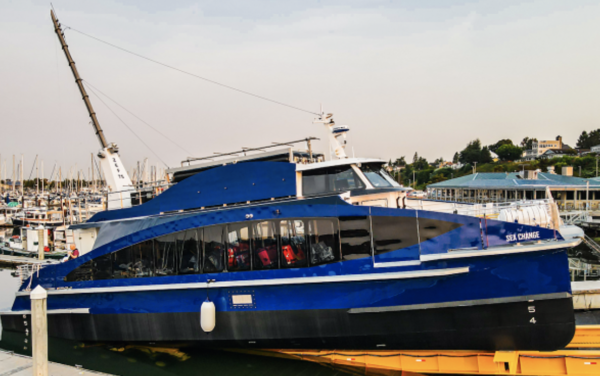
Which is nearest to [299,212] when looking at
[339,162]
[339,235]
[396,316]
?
[339,235]

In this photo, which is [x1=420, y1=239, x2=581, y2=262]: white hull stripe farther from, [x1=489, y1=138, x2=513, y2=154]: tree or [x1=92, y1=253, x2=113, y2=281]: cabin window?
[x1=489, y1=138, x2=513, y2=154]: tree

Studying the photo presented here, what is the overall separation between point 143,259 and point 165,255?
68 centimetres

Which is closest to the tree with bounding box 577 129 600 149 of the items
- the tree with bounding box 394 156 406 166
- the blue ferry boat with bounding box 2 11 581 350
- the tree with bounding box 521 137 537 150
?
the tree with bounding box 521 137 537 150

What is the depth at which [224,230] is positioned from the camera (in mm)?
9297

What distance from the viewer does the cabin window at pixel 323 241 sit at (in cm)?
841

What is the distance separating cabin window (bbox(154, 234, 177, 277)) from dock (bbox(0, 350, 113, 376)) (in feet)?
8.21

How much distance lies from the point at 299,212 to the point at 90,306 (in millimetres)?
6588

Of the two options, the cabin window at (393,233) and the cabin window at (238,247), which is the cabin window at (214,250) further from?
the cabin window at (393,233)

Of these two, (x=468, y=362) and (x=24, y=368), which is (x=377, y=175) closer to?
(x=468, y=362)

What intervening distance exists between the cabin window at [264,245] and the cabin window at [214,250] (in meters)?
0.85

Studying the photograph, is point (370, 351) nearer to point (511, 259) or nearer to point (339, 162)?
point (511, 259)

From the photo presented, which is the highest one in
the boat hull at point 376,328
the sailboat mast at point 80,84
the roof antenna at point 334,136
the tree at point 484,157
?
the tree at point 484,157

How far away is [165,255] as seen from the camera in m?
9.77

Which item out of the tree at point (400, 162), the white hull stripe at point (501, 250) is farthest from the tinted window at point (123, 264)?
the tree at point (400, 162)
